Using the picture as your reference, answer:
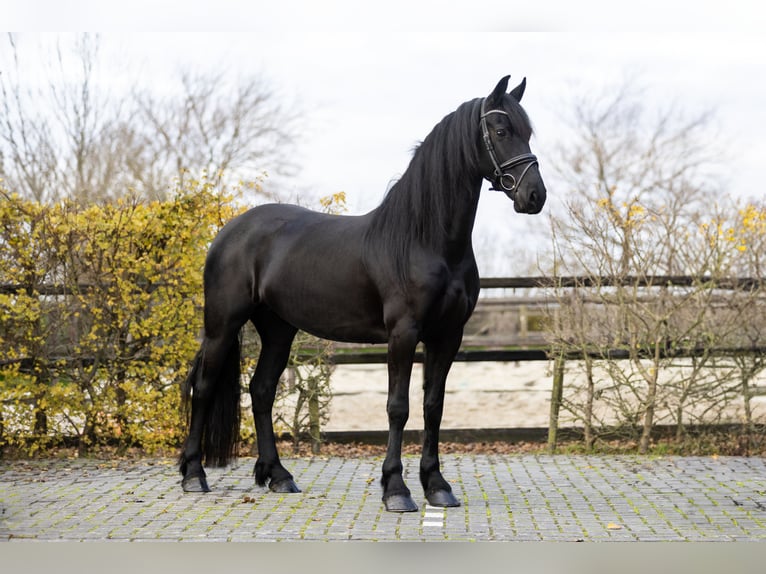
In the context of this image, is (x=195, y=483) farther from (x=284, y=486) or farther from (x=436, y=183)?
(x=436, y=183)

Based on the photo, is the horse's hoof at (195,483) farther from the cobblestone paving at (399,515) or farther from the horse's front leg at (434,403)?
the horse's front leg at (434,403)

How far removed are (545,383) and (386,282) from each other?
9.14 meters

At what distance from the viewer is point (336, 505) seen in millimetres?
5902

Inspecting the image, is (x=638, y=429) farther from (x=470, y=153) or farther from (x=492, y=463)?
(x=470, y=153)

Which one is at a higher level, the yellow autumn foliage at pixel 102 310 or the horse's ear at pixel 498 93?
the horse's ear at pixel 498 93

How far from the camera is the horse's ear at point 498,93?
555 centimetres

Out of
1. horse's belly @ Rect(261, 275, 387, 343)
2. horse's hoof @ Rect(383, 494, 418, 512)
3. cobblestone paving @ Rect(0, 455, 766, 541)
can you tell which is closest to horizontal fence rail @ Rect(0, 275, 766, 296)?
cobblestone paving @ Rect(0, 455, 766, 541)

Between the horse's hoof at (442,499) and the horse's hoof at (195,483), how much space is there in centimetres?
164

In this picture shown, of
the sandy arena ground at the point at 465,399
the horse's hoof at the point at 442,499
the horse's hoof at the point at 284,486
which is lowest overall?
the sandy arena ground at the point at 465,399

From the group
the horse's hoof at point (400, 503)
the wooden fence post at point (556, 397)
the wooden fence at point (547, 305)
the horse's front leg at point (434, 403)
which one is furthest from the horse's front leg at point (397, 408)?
the wooden fence post at point (556, 397)

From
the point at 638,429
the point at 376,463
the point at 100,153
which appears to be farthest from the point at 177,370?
the point at 100,153

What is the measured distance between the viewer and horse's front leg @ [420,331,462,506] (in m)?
5.92

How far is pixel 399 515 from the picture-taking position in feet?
18.2

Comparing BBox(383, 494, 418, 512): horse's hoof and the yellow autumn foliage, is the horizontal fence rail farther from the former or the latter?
BBox(383, 494, 418, 512): horse's hoof
